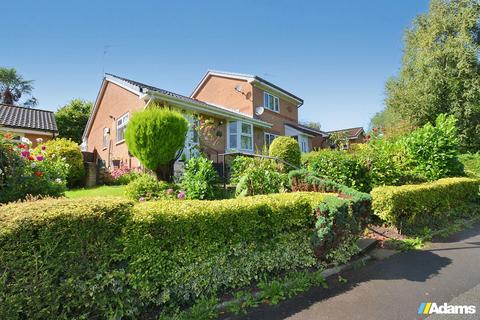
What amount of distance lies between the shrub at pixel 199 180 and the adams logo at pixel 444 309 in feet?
16.2

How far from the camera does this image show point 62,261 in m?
3.01

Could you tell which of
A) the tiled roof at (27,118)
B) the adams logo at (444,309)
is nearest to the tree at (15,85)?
the tiled roof at (27,118)

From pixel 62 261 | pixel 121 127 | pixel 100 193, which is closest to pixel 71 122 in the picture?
pixel 121 127

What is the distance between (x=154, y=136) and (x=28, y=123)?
1455 centimetres

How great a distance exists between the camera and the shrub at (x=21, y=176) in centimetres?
459

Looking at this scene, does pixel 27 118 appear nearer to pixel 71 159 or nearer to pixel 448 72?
pixel 71 159

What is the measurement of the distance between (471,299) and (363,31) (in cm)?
957

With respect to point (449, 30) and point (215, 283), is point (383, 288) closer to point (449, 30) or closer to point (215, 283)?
point (215, 283)

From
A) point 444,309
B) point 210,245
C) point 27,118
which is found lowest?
point 444,309

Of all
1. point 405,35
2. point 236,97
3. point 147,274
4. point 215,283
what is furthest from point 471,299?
point 405,35

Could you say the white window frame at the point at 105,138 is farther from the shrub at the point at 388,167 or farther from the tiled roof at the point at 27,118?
the shrub at the point at 388,167

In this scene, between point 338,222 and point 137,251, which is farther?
point 338,222

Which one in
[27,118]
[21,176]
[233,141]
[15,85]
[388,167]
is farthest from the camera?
[15,85]

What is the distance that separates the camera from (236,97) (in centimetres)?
2105
